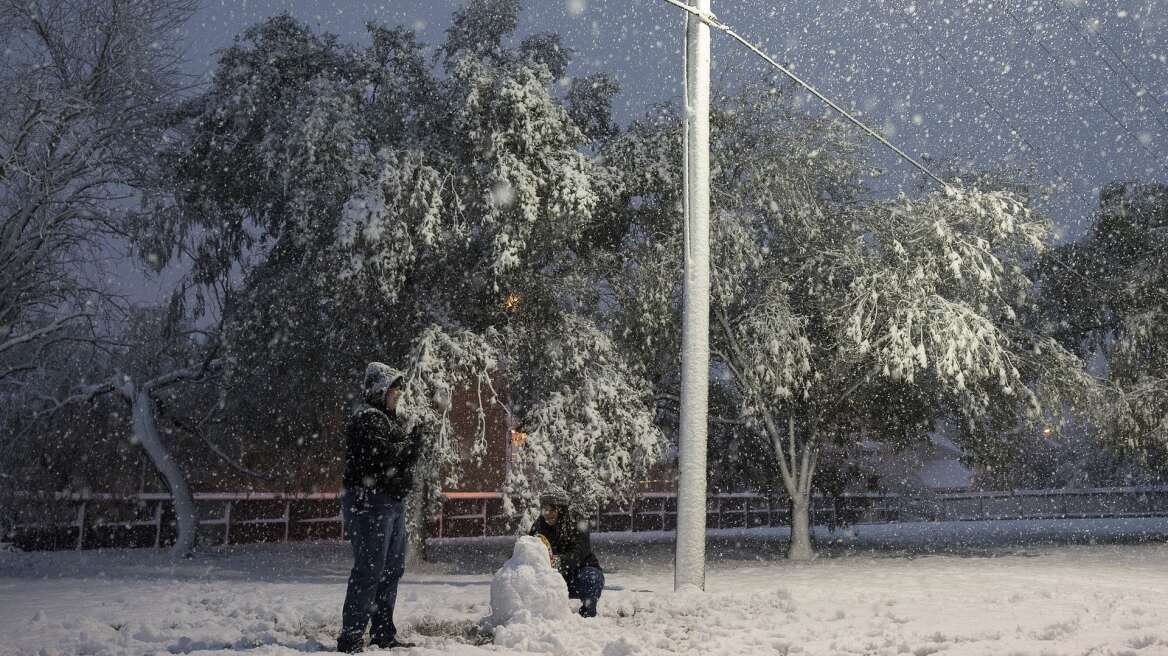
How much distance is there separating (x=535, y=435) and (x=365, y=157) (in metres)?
4.61

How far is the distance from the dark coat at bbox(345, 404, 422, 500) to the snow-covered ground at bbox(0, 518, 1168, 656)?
1110mm

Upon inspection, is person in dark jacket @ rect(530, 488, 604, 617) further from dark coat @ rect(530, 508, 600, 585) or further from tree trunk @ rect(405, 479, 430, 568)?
tree trunk @ rect(405, 479, 430, 568)

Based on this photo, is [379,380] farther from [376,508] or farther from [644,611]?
[644,611]

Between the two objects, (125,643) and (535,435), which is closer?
(125,643)

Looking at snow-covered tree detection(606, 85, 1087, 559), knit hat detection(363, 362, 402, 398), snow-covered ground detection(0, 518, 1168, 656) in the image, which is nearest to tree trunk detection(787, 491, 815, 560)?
snow-covered tree detection(606, 85, 1087, 559)

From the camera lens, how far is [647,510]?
32844mm

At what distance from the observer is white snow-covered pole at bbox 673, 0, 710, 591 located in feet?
31.4

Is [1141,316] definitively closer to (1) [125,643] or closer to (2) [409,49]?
(2) [409,49]

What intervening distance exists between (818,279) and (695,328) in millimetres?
6767

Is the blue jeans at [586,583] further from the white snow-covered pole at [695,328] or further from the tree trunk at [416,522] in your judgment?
the tree trunk at [416,522]

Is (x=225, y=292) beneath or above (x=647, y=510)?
above

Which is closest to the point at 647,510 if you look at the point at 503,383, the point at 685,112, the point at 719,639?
the point at 503,383

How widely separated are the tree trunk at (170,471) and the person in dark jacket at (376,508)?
11.8m

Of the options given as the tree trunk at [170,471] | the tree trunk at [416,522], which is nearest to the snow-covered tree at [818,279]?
the tree trunk at [416,522]
